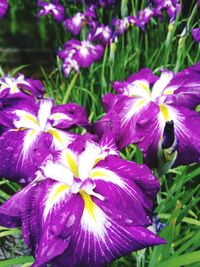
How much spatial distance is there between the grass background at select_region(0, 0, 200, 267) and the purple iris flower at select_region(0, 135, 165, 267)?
0.12 metres

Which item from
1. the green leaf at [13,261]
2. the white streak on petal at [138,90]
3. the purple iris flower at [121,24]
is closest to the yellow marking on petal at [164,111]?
the white streak on petal at [138,90]

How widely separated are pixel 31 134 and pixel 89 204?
42 cm

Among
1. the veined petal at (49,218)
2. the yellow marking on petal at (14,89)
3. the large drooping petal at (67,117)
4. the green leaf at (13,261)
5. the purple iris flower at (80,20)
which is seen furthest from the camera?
the purple iris flower at (80,20)

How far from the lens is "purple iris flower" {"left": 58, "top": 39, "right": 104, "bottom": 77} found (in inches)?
114

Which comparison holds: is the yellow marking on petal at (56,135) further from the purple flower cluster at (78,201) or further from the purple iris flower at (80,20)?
the purple iris flower at (80,20)

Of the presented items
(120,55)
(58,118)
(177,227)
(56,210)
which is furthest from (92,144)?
(120,55)

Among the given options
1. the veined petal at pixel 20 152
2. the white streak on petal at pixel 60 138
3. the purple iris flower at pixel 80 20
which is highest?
the purple iris flower at pixel 80 20

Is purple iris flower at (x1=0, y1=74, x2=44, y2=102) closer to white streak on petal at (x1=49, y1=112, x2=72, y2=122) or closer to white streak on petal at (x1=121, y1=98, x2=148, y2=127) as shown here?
white streak on petal at (x1=49, y1=112, x2=72, y2=122)

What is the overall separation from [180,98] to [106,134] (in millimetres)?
325

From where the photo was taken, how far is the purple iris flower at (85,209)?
0.92 m

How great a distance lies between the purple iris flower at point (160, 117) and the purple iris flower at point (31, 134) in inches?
5.0

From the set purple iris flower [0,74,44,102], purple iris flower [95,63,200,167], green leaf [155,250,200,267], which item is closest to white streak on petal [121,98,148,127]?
purple iris flower [95,63,200,167]

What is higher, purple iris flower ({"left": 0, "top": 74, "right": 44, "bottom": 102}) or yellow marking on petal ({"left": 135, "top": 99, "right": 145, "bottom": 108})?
purple iris flower ({"left": 0, "top": 74, "right": 44, "bottom": 102})

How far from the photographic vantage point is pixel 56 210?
3.21ft
